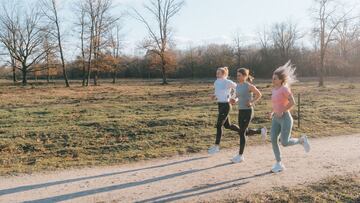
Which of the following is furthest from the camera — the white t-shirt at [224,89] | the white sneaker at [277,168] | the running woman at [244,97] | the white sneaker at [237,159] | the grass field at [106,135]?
the grass field at [106,135]

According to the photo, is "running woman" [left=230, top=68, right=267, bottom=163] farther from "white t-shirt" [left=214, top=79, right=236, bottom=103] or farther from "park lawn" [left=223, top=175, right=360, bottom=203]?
"park lawn" [left=223, top=175, right=360, bottom=203]

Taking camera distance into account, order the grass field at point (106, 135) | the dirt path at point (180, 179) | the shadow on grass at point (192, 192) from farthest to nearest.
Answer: the grass field at point (106, 135)
the dirt path at point (180, 179)
the shadow on grass at point (192, 192)

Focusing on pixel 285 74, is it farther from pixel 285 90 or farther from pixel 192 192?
pixel 192 192

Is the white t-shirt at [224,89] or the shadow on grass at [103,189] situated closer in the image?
the shadow on grass at [103,189]

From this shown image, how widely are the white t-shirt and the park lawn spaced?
2676 mm

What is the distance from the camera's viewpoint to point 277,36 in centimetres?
8194

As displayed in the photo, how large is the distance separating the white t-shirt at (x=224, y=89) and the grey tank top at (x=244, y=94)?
0.50 metres

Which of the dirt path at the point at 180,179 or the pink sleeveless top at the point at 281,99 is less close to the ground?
the pink sleeveless top at the point at 281,99

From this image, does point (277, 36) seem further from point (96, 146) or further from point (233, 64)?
point (96, 146)

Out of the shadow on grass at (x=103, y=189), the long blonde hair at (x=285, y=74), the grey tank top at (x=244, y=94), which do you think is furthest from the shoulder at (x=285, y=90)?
the shadow on grass at (x=103, y=189)

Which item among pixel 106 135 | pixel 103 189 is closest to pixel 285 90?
pixel 103 189

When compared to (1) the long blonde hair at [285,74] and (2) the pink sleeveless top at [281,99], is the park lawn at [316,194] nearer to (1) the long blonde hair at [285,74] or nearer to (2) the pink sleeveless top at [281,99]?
(2) the pink sleeveless top at [281,99]

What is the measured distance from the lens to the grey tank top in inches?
318

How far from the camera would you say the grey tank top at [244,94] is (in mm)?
8086
